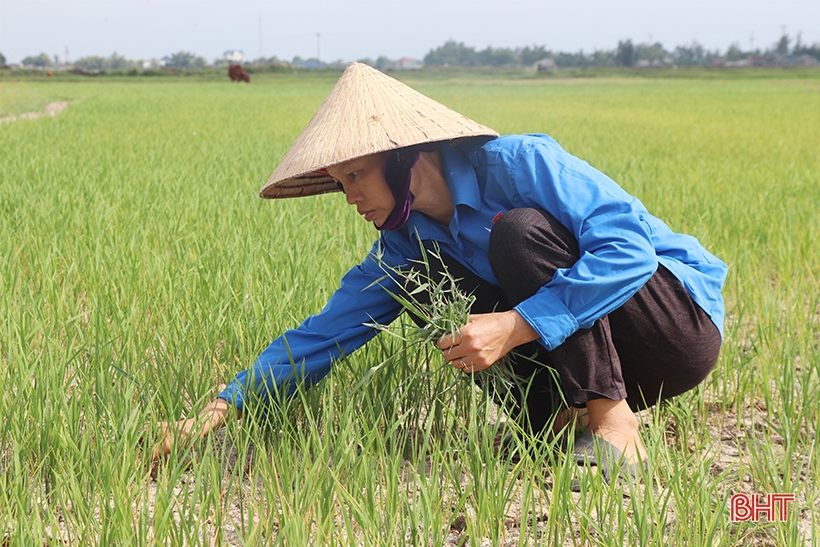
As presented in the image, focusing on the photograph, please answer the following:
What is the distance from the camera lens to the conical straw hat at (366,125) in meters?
1.36

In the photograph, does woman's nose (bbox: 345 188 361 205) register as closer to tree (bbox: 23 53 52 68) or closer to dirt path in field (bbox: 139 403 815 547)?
dirt path in field (bbox: 139 403 815 547)

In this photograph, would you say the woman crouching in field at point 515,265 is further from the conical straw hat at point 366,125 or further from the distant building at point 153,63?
the distant building at point 153,63

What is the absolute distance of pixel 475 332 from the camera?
133cm

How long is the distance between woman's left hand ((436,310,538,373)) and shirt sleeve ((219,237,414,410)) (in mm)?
299

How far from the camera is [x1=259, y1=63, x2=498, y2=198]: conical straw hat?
4.46 ft

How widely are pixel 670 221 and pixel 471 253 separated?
8.17 ft

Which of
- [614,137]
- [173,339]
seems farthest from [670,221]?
[614,137]

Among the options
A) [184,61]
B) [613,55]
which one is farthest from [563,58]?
[184,61]

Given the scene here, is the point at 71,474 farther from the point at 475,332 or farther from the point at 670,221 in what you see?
the point at 670,221

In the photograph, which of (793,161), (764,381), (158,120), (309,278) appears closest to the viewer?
(764,381)

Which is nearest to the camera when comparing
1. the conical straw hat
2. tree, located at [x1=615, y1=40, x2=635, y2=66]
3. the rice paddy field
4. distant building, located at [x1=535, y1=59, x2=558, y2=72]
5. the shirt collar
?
the rice paddy field

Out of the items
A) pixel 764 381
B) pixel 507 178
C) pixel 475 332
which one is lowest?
pixel 764 381

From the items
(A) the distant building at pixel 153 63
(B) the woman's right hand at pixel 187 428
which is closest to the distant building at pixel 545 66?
(B) the woman's right hand at pixel 187 428

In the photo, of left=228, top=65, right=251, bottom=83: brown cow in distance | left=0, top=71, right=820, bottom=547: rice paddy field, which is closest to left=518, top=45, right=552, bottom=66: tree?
left=228, top=65, right=251, bottom=83: brown cow in distance
